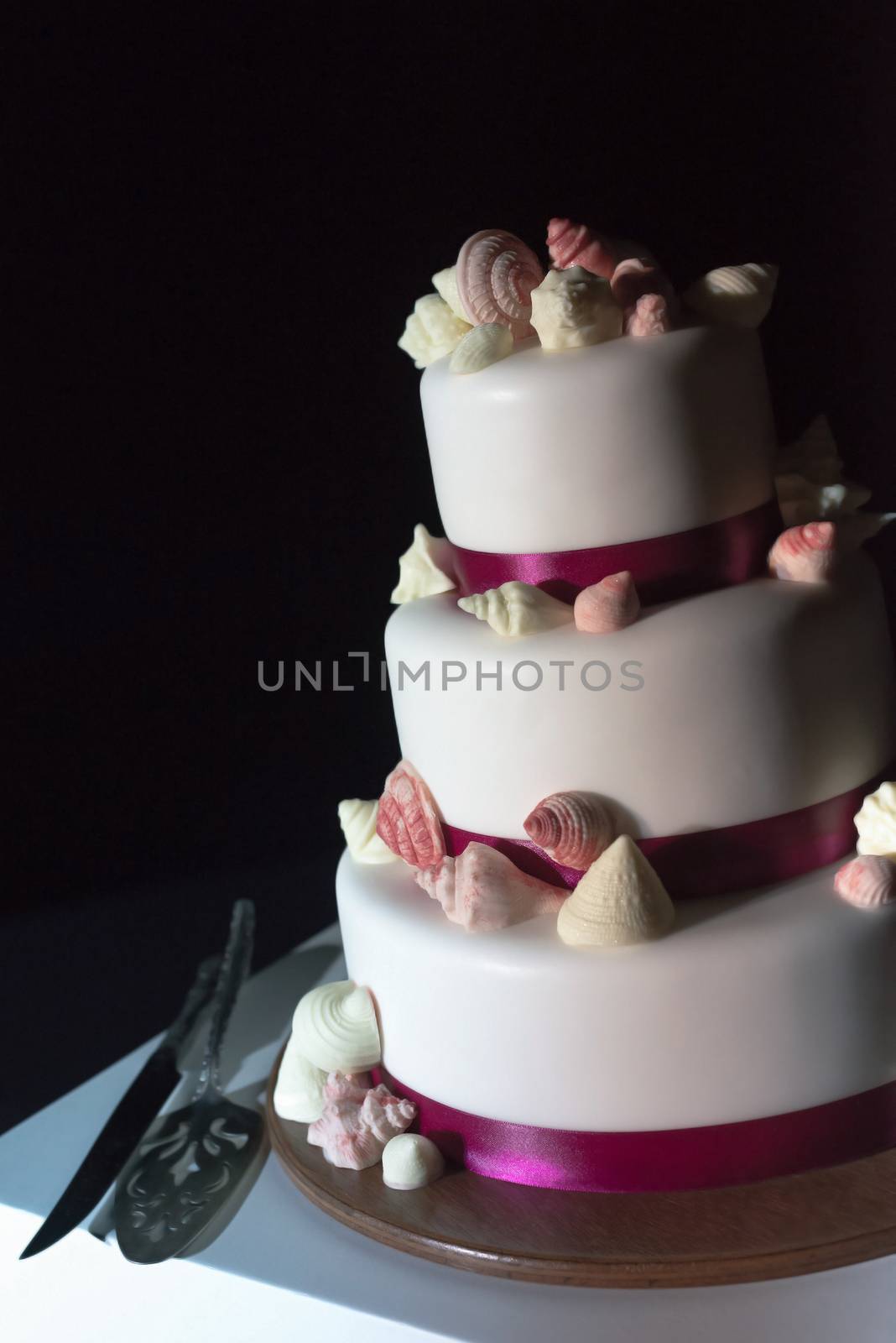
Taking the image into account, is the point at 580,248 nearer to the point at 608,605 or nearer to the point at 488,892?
the point at 608,605

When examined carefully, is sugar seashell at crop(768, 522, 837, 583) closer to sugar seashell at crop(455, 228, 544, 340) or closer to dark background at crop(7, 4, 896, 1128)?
sugar seashell at crop(455, 228, 544, 340)

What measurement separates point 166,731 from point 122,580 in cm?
32

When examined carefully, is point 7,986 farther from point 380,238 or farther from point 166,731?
point 380,238

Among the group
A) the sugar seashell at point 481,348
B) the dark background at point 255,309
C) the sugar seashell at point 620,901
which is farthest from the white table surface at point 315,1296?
the sugar seashell at point 481,348

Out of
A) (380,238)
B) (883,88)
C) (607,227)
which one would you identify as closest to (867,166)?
(883,88)

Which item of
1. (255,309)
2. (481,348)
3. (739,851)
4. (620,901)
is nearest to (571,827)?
(620,901)

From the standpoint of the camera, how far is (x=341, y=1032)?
5.73 feet

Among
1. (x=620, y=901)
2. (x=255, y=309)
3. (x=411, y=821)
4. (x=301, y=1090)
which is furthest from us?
(x=255, y=309)

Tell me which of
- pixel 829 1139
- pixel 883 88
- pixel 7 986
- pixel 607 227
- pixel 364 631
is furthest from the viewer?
pixel 364 631

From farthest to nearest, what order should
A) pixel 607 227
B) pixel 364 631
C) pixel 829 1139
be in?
pixel 364 631 → pixel 607 227 → pixel 829 1139

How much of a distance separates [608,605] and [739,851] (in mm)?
329

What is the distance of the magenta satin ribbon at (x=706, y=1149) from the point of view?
1521 millimetres

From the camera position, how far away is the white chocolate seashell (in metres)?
1.68

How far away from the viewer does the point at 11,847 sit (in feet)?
7.67
